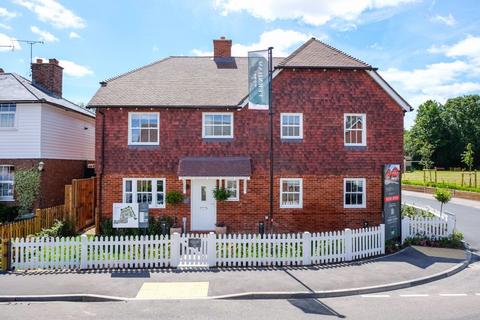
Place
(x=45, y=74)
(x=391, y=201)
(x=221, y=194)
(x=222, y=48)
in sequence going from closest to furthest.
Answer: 1. (x=391, y=201)
2. (x=221, y=194)
3. (x=222, y=48)
4. (x=45, y=74)

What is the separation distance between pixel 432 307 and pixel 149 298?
685cm

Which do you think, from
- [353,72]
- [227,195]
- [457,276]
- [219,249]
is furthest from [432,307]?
[353,72]

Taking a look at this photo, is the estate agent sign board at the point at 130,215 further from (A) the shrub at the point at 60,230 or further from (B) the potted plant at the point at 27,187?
(B) the potted plant at the point at 27,187

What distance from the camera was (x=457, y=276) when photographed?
465 inches

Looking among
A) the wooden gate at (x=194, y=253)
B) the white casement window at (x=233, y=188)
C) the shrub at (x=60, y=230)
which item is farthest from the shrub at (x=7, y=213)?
the wooden gate at (x=194, y=253)

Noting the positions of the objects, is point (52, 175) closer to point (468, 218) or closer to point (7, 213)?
point (7, 213)

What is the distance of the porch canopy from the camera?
1655 centimetres

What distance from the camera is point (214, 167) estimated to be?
55.2 feet

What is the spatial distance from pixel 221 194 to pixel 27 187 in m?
9.23

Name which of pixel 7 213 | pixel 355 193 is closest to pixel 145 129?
pixel 7 213

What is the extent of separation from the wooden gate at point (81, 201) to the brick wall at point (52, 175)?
170 centimetres

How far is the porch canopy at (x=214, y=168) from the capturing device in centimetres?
1655

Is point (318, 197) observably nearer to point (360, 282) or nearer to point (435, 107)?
point (360, 282)

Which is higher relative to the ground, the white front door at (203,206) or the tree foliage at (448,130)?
the tree foliage at (448,130)
